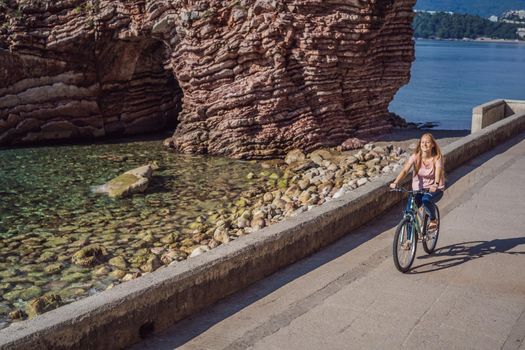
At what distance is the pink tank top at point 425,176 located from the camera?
30.9 feet

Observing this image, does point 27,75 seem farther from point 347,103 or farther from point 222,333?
point 222,333

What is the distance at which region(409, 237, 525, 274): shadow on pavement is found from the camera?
9703 millimetres

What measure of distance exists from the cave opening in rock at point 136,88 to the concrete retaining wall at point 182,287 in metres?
25.4

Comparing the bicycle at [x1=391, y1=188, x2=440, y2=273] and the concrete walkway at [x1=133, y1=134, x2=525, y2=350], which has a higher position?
the bicycle at [x1=391, y1=188, x2=440, y2=273]

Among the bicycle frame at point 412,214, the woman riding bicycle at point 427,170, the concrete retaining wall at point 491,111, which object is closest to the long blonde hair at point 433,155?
the woman riding bicycle at point 427,170

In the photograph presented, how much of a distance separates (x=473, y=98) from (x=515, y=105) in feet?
133

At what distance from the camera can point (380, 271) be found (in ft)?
30.8

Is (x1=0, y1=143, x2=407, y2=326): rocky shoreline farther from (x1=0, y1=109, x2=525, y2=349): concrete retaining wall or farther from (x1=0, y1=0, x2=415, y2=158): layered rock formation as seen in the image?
(x1=0, y1=109, x2=525, y2=349): concrete retaining wall

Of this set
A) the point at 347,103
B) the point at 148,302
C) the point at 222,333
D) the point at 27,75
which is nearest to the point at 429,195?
the point at 222,333

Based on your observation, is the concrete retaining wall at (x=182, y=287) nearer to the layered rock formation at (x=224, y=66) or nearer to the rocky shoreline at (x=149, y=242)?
the rocky shoreline at (x=149, y=242)

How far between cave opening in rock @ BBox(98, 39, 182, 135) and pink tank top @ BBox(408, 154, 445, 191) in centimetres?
2670

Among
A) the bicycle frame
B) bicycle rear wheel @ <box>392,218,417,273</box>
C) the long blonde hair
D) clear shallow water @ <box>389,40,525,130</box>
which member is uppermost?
the long blonde hair

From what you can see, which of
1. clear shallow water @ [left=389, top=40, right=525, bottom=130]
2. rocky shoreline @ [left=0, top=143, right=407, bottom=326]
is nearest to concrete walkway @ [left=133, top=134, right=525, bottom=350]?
rocky shoreline @ [left=0, top=143, right=407, bottom=326]

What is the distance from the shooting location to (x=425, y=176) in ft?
31.2
